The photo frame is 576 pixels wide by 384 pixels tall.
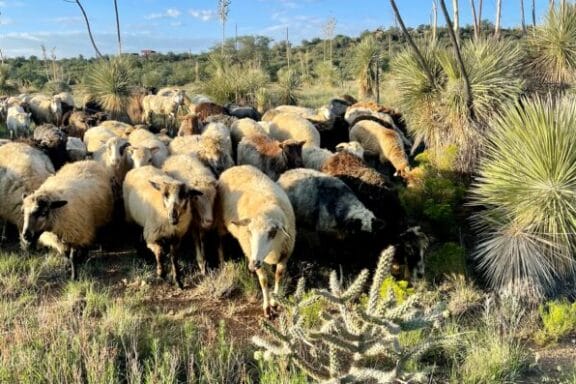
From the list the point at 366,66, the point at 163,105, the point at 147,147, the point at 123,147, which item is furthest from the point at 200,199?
the point at 366,66

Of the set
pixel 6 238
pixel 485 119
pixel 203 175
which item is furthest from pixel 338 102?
pixel 6 238

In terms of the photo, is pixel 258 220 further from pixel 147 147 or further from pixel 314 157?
pixel 314 157

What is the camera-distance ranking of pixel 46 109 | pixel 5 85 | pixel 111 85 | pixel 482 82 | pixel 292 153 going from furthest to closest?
1. pixel 5 85
2. pixel 46 109
3. pixel 111 85
4. pixel 292 153
5. pixel 482 82

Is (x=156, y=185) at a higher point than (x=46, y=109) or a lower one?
lower

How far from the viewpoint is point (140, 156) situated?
29.9ft

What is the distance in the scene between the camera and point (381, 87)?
1062 inches

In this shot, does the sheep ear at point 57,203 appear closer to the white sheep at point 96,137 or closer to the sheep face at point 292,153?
the white sheep at point 96,137

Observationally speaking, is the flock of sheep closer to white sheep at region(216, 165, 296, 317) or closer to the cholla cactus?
white sheep at region(216, 165, 296, 317)

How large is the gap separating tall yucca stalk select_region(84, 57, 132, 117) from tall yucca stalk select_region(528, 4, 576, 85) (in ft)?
41.1

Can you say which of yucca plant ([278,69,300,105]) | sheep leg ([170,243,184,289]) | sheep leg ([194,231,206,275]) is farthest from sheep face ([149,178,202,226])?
yucca plant ([278,69,300,105])

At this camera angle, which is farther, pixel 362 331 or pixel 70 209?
pixel 70 209

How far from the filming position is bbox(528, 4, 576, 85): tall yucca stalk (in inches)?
424

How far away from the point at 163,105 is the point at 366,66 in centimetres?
1021

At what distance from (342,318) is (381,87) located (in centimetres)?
2386
